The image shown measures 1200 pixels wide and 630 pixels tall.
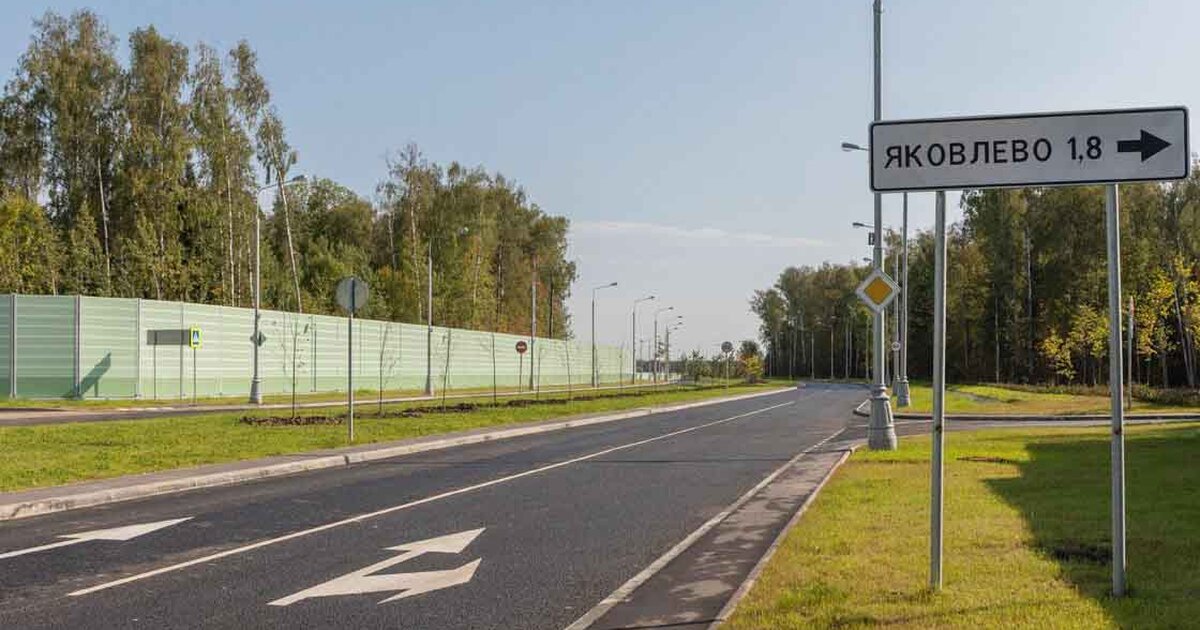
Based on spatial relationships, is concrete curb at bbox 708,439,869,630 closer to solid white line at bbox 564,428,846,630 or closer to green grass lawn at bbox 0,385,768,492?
solid white line at bbox 564,428,846,630

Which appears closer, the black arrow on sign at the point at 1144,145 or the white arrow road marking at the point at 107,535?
the black arrow on sign at the point at 1144,145

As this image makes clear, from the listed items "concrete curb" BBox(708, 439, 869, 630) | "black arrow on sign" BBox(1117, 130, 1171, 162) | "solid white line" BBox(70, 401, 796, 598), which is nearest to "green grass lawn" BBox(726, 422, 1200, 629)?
"concrete curb" BBox(708, 439, 869, 630)

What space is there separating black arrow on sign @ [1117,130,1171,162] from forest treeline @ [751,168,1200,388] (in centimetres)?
4522

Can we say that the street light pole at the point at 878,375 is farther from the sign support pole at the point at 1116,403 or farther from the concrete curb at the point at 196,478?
the sign support pole at the point at 1116,403

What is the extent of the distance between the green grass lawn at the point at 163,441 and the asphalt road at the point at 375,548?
2.37m

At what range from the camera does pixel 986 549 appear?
862 cm

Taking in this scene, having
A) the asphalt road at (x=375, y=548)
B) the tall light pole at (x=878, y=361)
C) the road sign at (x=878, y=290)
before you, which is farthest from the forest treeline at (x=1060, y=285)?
the asphalt road at (x=375, y=548)

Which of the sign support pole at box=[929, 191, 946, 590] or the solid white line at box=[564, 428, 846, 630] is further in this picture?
the solid white line at box=[564, 428, 846, 630]

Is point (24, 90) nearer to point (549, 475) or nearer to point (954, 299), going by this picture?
point (549, 475)

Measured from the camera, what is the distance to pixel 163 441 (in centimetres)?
2045

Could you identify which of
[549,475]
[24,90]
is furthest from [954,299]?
[549,475]

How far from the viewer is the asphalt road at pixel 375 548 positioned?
721cm

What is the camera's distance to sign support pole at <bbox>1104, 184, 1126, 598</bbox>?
6.34 meters

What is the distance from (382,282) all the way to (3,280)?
31855mm
